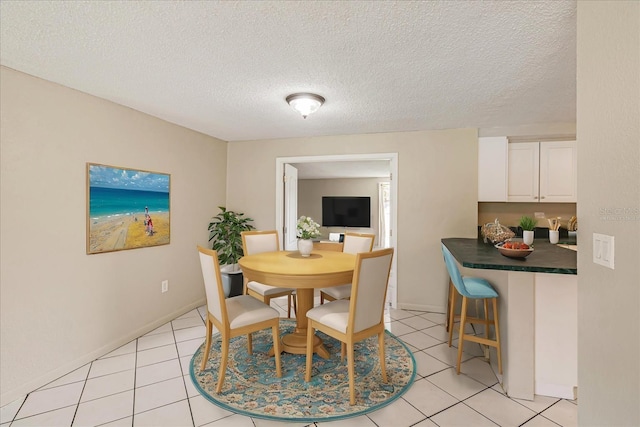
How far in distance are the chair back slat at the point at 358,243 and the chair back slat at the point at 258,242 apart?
840 mm

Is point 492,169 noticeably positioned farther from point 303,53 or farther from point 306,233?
point 303,53

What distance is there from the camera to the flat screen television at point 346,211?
820 cm

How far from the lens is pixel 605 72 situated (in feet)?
3.45

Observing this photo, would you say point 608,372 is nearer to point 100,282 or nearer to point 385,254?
point 385,254

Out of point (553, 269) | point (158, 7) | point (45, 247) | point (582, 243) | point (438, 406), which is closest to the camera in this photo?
point (582, 243)

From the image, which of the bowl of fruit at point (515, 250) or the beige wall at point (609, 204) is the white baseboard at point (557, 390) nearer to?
the bowl of fruit at point (515, 250)

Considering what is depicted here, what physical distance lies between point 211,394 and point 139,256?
1.66 metres

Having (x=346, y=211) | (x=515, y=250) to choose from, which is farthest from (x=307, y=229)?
(x=346, y=211)

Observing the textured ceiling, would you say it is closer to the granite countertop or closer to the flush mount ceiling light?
the flush mount ceiling light

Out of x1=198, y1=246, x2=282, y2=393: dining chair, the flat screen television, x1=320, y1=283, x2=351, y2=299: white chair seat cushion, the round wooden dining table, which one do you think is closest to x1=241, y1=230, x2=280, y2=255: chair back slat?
the round wooden dining table

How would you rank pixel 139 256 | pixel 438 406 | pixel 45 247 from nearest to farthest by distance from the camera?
pixel 438 406 → pixel 45 247 → pixel 139 256

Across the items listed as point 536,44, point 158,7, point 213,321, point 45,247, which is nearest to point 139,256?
point 45,247

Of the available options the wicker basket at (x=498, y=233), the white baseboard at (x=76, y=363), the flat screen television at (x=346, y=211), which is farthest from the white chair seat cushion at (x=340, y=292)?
the flat screen television at (x=346, y=211)

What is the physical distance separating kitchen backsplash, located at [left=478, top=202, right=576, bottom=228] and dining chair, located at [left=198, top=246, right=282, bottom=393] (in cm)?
304
